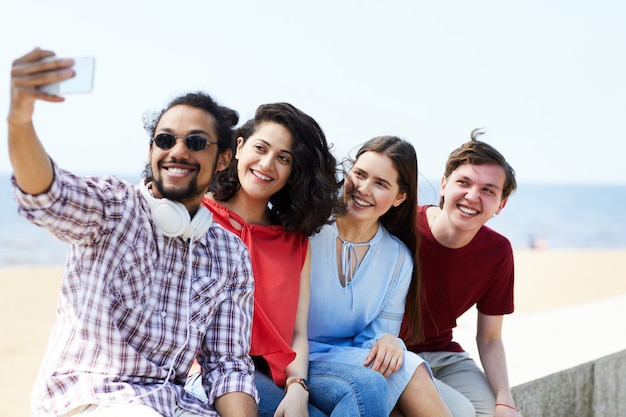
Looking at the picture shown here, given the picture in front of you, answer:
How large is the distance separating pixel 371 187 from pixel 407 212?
322 millimetres

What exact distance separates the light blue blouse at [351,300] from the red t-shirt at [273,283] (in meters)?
0.18

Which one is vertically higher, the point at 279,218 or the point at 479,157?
the point at 479,157

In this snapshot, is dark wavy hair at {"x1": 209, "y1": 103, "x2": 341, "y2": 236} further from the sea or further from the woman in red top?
the sea

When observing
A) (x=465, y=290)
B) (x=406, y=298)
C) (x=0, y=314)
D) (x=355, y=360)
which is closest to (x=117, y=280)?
(x=355, y=360)

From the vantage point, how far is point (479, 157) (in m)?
3.95

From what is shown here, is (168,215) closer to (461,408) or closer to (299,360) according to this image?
(299,360)

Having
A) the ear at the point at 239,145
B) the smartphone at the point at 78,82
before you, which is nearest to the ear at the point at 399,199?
the ear at the point at 239,145

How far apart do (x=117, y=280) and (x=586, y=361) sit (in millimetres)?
3384

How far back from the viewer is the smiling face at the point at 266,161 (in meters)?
3.29

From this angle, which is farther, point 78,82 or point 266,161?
point 266,161

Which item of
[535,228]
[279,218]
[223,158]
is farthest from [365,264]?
[535,228]

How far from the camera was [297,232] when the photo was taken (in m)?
3.42

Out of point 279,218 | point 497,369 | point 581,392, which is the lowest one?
point 581,392

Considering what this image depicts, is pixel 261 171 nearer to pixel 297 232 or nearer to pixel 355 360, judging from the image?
pixel 297 232
